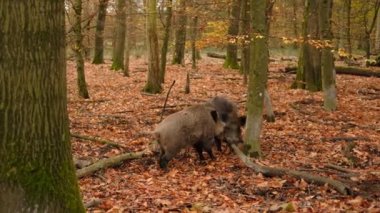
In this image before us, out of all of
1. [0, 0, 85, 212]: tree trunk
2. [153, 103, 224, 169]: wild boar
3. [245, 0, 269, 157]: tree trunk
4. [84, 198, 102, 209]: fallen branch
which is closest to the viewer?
[0, 0, 85, 212]: tree trunk

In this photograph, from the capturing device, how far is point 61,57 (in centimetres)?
457

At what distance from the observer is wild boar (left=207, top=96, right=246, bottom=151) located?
10.6 metres

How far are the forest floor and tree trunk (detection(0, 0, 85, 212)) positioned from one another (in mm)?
2144

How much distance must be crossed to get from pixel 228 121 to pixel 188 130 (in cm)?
127

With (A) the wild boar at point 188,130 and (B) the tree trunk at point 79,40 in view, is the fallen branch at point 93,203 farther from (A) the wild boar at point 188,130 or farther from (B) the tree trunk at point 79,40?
(B) the tree trunk at point 79,40

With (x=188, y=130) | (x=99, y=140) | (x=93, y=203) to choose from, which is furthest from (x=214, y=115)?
(x=93, y=203)

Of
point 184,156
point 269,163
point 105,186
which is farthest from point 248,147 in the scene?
point 105,186

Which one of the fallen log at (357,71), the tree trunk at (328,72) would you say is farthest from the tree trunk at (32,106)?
the fallen log at (357,71)

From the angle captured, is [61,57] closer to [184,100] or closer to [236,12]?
[184,100]

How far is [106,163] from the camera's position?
29.9 ft

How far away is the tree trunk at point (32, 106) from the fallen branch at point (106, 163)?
3958 mm

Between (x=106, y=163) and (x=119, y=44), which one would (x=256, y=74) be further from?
(x=119, y=44)

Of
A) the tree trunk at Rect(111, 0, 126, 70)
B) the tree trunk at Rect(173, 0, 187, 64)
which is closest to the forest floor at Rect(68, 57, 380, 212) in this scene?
the tree trunk at Rect(173, 0, 187, 64)

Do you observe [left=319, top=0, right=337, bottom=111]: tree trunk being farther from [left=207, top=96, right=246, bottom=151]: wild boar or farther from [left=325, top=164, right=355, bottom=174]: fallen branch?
[left=325, top=164, right=355, bottom=174]: fallen branch
